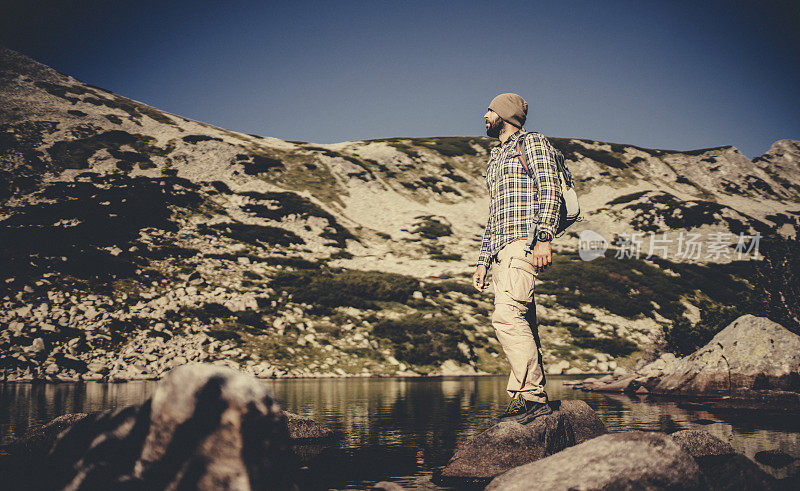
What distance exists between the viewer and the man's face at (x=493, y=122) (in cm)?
621

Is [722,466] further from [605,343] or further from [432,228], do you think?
[432,228]

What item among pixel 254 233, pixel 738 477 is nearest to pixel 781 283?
pixel 738 477

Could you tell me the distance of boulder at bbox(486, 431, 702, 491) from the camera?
287cm

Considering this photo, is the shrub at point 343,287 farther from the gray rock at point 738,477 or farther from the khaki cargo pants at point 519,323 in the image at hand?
the gray rock at point 738,477

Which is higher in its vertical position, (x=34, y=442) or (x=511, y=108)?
(x=511, y=108)

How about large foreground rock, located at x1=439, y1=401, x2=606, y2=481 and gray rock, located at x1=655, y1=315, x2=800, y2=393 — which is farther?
gray rock, located at x1=655, y1=315, x2=800, y2=393

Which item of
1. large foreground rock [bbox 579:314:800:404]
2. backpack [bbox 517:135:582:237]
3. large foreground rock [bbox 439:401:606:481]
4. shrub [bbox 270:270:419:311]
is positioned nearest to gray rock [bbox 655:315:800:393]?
large foreground rock [bbox 579:314:800:404]

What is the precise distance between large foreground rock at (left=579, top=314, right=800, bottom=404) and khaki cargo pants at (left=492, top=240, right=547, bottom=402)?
7.24 metres

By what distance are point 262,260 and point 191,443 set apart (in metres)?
33.0

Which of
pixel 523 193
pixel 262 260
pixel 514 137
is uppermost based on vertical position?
pixel 262 260

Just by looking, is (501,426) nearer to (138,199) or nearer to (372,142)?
(138,199)

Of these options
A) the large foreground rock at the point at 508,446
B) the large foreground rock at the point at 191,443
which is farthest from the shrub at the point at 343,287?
the large foreground rock at the point at 191,443

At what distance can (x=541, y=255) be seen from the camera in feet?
17.0

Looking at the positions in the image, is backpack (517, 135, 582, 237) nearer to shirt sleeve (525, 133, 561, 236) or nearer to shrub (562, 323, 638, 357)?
shirt sleeve (525, 133, 561, 236)
